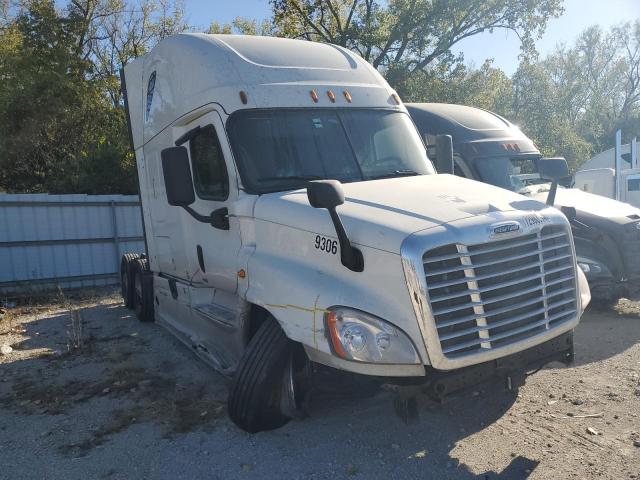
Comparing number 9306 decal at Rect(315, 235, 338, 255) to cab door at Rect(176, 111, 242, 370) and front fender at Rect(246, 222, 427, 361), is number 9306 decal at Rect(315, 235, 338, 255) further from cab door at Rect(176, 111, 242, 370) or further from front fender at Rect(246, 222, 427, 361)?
cab door at Rect(176, 111, 242, 370)

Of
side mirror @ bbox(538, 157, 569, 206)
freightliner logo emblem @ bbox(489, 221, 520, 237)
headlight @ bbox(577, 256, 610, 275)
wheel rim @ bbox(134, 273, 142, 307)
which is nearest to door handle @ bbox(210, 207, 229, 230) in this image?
freightliner logo emblem @ bbox(489, 221, 520, 237)

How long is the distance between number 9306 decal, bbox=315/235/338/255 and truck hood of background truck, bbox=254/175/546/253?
→ 0.04 meters

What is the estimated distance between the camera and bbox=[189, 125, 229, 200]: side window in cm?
469

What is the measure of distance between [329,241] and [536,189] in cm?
582

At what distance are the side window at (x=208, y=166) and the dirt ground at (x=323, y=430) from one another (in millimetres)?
1893

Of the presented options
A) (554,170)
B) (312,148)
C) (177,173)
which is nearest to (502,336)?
(312,148)

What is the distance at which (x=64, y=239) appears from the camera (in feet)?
37.8

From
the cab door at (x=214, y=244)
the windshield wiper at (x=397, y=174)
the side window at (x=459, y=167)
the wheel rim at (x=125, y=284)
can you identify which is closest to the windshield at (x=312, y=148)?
the windshield wiper at (x=397, y=174)

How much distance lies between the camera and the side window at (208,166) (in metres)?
4.69

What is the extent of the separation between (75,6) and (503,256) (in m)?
23.3

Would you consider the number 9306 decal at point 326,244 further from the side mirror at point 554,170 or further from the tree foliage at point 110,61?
the tree foliage at point 110,61

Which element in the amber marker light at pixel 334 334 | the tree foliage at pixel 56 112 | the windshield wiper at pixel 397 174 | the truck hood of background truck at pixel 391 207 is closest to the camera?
the amber marker light at pixel 334 334

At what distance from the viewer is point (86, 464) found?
3869 millimetres

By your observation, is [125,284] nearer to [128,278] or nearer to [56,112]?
[128,278]
